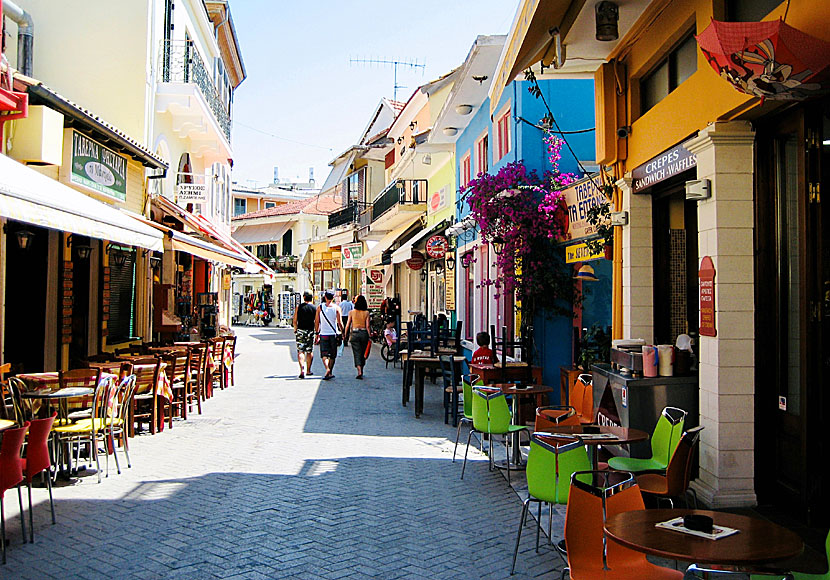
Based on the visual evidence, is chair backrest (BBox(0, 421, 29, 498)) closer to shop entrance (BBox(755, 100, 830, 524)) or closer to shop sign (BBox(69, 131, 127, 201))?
shop entrance (BBox(755, 100, 830, 524))

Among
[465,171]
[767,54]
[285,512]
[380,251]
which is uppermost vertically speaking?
[465,171]

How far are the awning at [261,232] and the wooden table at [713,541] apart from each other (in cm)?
4930

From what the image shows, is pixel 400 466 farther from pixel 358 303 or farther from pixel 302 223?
pixel 302 223

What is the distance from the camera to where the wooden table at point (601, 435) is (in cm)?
564

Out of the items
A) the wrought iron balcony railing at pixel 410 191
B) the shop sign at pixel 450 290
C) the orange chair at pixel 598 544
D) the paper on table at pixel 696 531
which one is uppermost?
the wrought iron balcony railing at pixel 410 191

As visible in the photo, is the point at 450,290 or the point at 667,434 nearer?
the point at 667,434

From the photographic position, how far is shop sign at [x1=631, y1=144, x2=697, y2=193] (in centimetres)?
674

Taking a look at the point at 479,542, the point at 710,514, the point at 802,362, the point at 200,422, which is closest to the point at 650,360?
the point at 802,362

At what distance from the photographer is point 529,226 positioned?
38.0 feet

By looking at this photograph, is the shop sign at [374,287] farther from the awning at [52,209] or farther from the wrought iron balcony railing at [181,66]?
the awning at [52,209]

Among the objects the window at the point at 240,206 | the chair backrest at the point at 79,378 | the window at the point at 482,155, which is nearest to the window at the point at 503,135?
the window at the point at 482,155

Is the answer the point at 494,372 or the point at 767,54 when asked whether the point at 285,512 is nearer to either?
the point at 494,372

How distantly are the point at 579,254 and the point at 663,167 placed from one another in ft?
11.5

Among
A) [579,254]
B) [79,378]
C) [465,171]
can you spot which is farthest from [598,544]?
[465,171]
